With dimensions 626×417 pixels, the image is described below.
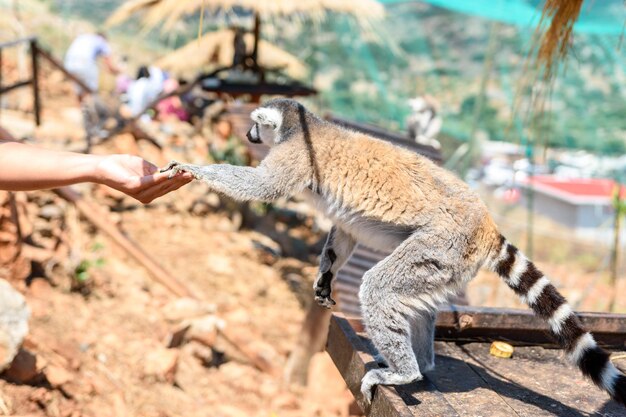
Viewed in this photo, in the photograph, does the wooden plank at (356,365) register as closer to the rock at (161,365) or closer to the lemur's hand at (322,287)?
the lemur's hand at (322,287)

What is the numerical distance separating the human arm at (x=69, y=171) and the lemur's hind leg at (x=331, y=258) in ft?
3.33

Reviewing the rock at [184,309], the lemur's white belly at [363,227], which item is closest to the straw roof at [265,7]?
the rock at [184,309]

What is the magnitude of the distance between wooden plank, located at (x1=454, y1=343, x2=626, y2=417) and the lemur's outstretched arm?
1160 mm

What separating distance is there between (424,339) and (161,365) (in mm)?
2286

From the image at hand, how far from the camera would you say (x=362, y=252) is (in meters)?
5.24

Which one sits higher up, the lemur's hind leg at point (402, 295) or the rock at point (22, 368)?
the lemur's hind leg at point (402, 295)

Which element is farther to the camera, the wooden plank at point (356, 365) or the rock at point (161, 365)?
the rock at point (161, 365)

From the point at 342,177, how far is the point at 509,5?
6.08 metres

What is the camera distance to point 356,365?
114 inches

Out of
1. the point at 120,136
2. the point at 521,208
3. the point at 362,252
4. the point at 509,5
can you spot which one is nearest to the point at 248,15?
the point at 120,136

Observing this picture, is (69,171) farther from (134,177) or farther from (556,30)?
(556,30)

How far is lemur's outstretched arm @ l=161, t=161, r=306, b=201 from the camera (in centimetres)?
302

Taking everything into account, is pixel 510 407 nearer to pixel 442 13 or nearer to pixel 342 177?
pixel 342 177

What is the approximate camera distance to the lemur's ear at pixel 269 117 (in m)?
3.40
